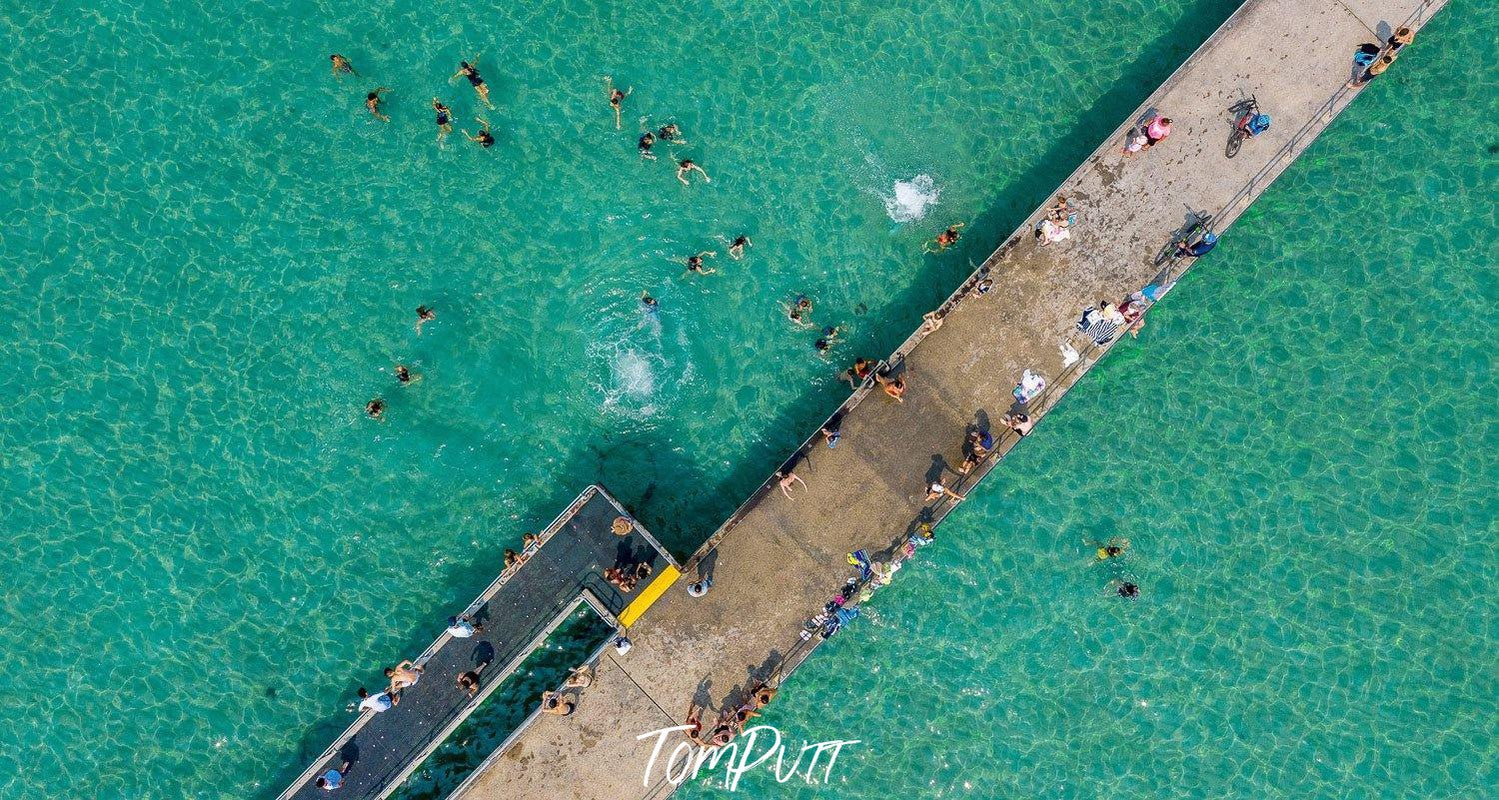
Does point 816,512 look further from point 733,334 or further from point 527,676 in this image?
point 527,676

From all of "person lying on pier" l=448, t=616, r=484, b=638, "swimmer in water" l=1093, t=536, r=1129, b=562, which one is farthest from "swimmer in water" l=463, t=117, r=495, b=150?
"swimmer in water" l=1093, t=536, r=1129, b=562

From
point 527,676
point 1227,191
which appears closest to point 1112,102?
point 1227,191

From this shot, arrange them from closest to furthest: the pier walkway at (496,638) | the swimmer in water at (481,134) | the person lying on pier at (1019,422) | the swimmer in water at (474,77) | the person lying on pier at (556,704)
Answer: the person lying on pier at (556,704), the person lying on pier at (1019,422), the pier walkway at (496,638), the swimmer in water at (474,77), the swimmer in water at (481,134)

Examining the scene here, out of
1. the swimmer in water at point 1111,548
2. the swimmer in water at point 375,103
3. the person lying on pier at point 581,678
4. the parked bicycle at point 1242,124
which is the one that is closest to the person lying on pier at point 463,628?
the person lying on pier at point 581,678

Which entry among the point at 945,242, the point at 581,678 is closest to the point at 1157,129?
the point at 945,242

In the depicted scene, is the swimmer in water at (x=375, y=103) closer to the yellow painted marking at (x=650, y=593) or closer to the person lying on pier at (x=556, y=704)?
the yellow painted marking at (x=650, y=593)

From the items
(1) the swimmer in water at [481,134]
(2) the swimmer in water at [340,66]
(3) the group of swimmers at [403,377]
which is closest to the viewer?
(3) the group of swimmers at [403,377]
